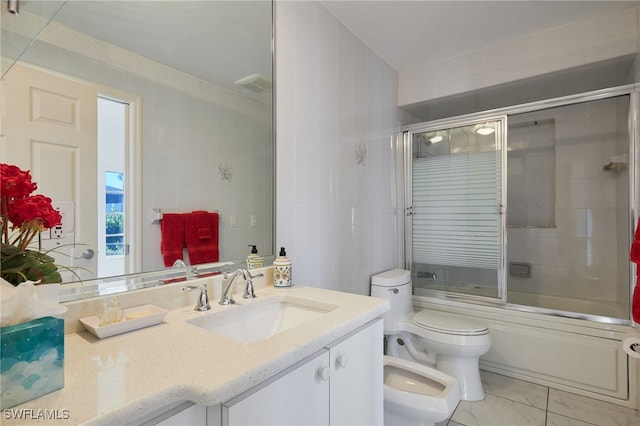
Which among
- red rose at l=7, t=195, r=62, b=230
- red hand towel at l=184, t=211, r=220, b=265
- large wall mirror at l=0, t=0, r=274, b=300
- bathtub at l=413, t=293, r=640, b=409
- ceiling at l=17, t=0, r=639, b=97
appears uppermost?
ceiling at l=17, t=0, r=639, b=97

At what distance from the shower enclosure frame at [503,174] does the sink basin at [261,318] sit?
1626 millimetres

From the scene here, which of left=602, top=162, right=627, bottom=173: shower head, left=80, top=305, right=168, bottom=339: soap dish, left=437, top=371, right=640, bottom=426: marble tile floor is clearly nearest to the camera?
left=80, top=305, right=168, bottom=339: soap dish

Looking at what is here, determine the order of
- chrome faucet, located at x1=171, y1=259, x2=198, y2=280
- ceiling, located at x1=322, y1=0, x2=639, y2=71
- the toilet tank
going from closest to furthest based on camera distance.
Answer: chrome faucet, located at x1=171, y1=259, x2=198, y2=280 < ceiling, located at x1=322, y1=0, x2=639, y2=71 < the toilet tank

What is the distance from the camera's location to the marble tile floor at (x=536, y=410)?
1.75 metres

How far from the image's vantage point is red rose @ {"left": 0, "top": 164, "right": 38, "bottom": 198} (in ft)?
1.96

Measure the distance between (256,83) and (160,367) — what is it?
1275 mm

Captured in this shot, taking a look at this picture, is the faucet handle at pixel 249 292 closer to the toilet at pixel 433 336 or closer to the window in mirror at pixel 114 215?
the window in mirror at pixel 114 215

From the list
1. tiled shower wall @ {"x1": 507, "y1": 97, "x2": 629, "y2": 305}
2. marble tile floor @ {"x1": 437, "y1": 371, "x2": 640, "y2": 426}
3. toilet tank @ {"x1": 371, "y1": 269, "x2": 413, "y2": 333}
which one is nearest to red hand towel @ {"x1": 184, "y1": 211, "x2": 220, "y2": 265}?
toilet tank @ {"x1": 371, "y1": 269, "x2": 413, "y2": 333}

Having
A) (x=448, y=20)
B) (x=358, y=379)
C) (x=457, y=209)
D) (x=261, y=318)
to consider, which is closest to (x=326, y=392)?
(x=358, y=379)

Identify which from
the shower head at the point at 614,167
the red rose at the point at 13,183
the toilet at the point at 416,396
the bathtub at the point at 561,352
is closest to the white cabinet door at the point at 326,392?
the toilet at the point at 416,396

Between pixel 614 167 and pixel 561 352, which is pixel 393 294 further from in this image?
pixel 614 167

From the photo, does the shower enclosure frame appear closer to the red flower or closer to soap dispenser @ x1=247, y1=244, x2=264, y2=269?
soap dispenser @ x1=247, y1=244, x2=264, y2=269

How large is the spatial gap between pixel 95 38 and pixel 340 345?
1.22 meters

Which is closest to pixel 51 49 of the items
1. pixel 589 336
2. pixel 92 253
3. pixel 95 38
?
pixel 95 38
